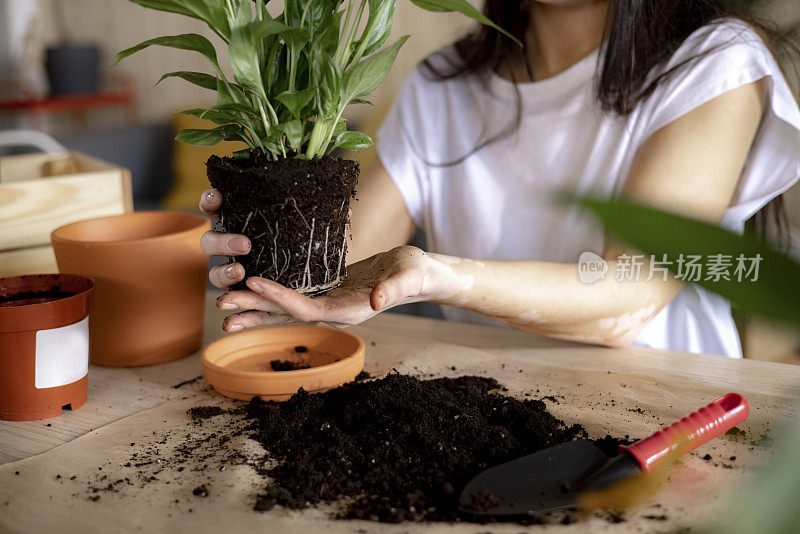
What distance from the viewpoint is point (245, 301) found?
0.83 metres

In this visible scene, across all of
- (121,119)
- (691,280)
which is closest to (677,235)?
(691,280)

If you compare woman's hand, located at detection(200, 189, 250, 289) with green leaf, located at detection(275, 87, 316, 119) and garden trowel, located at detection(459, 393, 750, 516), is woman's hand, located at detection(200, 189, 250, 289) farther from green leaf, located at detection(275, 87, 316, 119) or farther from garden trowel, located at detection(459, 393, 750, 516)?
garden trowel, located at detection(459, 393, 750, 516)

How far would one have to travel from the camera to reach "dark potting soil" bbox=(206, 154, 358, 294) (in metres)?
0.81

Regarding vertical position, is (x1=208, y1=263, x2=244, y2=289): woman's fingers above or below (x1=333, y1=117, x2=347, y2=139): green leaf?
below

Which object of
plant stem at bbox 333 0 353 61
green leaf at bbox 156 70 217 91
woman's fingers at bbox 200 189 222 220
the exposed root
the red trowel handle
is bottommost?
the red trowel handle

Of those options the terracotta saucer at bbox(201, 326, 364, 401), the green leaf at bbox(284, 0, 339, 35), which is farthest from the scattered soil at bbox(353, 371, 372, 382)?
the green leaf at bbox(284, 0, 339, 35)

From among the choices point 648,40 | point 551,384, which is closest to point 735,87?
point 648,40

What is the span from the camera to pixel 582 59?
1363 millimetres

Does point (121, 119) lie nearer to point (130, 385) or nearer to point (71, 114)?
point (71, 114)

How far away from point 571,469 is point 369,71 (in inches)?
19.4

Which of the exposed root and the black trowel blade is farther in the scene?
the exposed root

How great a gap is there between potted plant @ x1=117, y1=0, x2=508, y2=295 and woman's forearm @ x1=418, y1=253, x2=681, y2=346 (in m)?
0.22

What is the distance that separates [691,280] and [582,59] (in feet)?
4.05

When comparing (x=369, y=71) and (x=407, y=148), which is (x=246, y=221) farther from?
(x=407, y=148)
